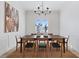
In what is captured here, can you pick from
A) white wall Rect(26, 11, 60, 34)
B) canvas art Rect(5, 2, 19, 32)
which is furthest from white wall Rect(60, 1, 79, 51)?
white wall Rect(26, 11, 60, 34)

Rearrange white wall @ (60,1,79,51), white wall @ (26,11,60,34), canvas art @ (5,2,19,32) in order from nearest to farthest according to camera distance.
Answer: canvas art @ (5,2,19,32) < white wall @ (60,1,79,51) < white wall @ (26,11,60,34)

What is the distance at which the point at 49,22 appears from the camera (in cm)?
1245

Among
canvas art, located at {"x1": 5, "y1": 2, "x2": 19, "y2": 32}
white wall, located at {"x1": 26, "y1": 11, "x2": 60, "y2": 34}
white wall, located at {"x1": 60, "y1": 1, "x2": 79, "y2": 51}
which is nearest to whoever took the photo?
canvas art, located at {"x1": 5, "y1": 2, "x2": 19, "y2": 32}

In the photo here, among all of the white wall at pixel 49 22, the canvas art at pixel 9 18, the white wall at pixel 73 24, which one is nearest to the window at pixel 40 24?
the white wall at pixel 49 22

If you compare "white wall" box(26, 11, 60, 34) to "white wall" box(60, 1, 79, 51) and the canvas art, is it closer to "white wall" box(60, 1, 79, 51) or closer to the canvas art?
"white wall" box(60, 1, 79, 51)

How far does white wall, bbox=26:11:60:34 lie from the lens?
40.6 ft

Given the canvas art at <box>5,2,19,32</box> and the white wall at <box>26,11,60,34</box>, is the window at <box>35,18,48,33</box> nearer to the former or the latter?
the white wall at <box>26,11,60,34</box>

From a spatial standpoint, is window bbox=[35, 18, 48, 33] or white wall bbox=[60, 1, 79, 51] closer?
white wall bbox=[60, 1, 79, 51]

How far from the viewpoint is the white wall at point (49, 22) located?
12.4 metres

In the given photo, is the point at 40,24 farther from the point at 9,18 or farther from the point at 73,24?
the point at 9,18

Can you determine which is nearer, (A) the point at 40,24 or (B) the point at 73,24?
(B) the point at 73,24

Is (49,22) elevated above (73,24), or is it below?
above

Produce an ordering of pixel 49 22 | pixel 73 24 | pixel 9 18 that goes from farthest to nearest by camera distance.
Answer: pixel 49 22 < pixel 73 24 < pixel 9 18

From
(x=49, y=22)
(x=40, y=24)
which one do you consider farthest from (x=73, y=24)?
(x=40, y=24)
